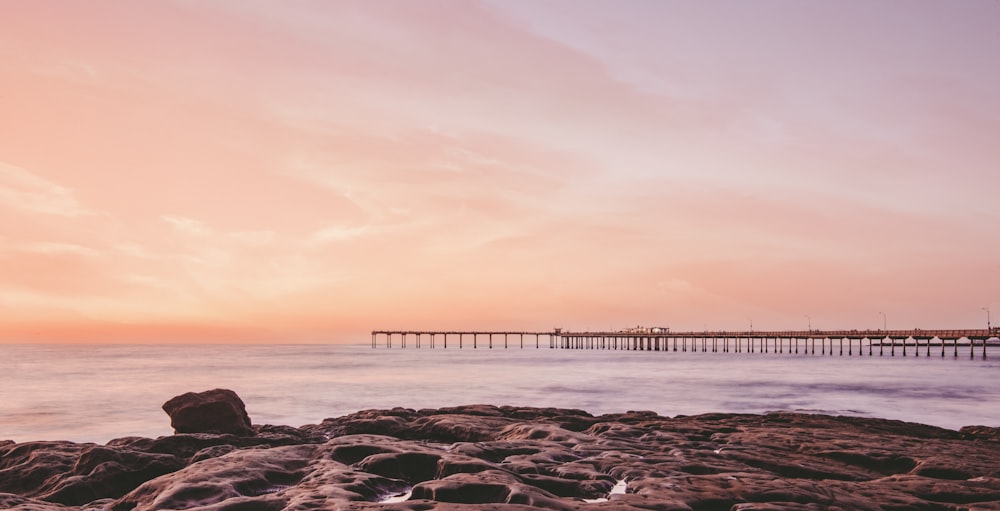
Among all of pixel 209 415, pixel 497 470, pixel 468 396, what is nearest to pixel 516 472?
pixel 497 470

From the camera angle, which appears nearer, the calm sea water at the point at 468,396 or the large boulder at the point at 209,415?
the large boulder at the point at 209,415

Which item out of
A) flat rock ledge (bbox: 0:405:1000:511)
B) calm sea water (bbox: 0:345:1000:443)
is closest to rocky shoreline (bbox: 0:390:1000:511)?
flat rock ledge (bbox: 0:405:1000:511)

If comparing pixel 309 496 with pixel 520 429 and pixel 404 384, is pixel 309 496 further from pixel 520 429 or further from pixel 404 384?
pixel 404 384

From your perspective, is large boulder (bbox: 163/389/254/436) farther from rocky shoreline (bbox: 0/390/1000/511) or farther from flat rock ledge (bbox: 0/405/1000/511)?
flat rock ledge (bbox: 0/405/1000/511)

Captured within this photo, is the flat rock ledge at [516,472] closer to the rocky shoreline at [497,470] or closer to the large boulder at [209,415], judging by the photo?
the rocky shoreline at [497,470]

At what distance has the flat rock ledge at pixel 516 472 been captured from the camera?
1155 centimetres

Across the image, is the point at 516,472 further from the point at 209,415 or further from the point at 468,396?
the point at 468,396

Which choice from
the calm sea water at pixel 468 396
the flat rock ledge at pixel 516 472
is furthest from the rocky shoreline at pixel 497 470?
the calm sea water at pixel 468 396

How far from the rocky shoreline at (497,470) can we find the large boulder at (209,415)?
42mm

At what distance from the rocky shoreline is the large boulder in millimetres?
42

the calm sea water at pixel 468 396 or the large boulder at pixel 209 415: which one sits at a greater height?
the large boulder at pixel 209 415

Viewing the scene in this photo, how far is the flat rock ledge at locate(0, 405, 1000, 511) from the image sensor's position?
11547 millimetres

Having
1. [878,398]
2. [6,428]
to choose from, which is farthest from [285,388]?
[878,398]

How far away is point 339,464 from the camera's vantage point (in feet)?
46.4
